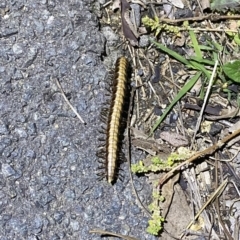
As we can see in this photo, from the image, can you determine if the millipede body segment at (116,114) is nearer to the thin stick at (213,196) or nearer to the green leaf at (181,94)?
the green leaf at (181,94)

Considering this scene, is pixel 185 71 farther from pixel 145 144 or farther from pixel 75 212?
pixel 75 212

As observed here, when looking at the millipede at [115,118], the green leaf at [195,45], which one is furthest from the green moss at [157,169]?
the green leaf at [195,45]

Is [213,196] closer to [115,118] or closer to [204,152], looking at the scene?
[204,152]

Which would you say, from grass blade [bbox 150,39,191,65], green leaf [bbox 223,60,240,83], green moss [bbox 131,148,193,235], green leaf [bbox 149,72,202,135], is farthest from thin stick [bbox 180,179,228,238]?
grass blade [bbox 150,39,191,65]

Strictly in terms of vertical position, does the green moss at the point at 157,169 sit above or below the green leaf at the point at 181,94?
below

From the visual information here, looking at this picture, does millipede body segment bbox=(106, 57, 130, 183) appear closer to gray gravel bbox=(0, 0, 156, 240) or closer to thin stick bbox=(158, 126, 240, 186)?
gray gravel bbox=(0, 0, 156, 240)

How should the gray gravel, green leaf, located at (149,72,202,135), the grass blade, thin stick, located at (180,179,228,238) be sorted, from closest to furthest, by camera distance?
1. the gray gravel
2. thin stick, located at (180,179,228,238)
3. green leaf, located at (149,72,202,135)
4. the grass blade
